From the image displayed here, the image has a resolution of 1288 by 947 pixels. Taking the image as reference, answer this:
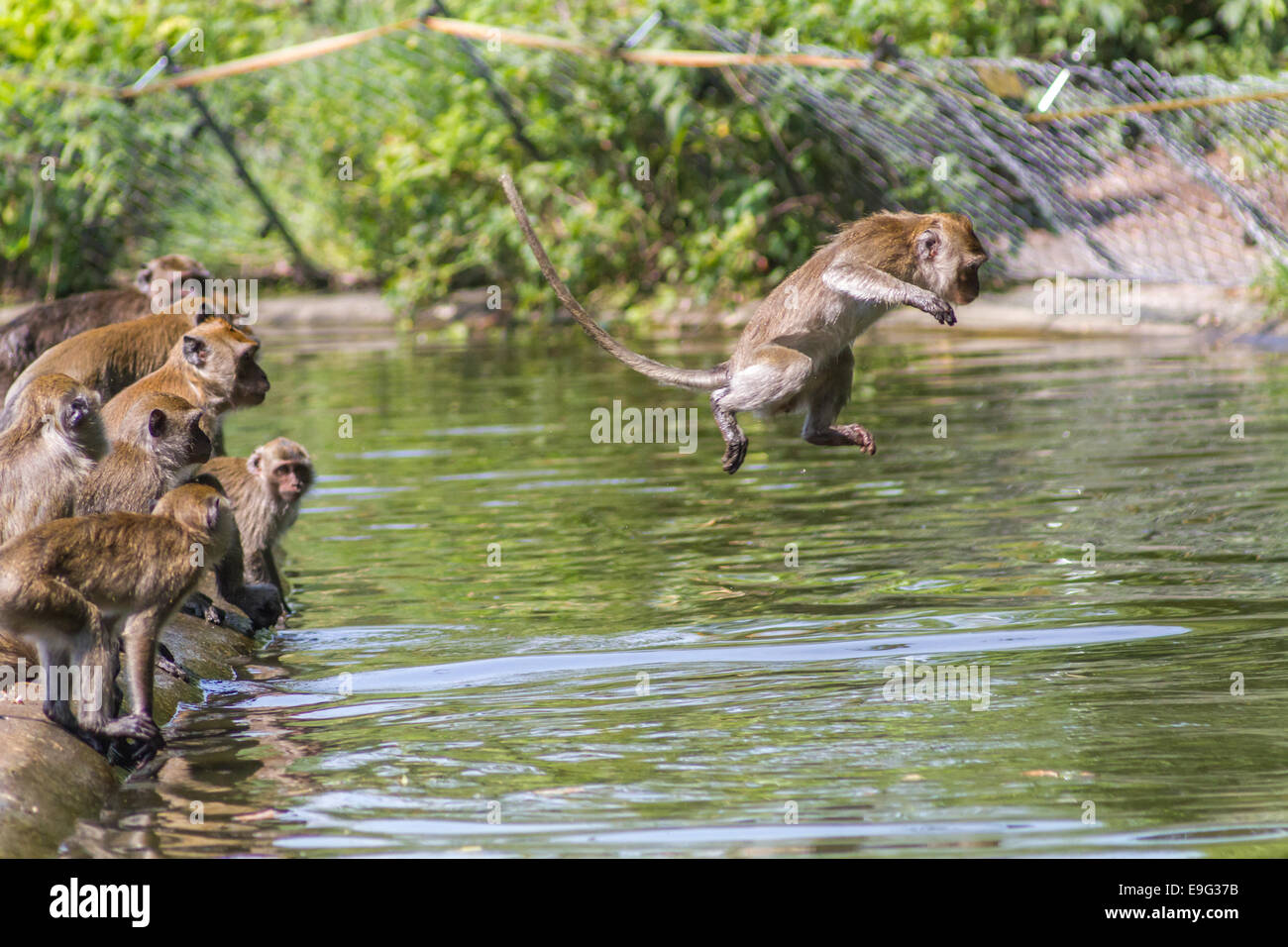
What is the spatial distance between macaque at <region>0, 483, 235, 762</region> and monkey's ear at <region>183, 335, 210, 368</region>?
1.78 m

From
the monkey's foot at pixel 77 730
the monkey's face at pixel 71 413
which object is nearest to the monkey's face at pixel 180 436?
the monkey's face at pixel 71 413

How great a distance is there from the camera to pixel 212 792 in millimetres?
5430

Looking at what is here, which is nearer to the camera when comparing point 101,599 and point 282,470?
point 101,599

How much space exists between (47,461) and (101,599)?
100 cm

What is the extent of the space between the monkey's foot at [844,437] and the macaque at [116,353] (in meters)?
2.85

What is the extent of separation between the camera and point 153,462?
6945mm

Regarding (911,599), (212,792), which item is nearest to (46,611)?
(212,792)

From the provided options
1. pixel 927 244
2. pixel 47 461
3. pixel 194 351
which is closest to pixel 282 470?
pixel 194 351

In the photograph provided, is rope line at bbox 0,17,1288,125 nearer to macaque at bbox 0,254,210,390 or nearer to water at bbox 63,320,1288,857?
water at bbox 63,320,1288,857

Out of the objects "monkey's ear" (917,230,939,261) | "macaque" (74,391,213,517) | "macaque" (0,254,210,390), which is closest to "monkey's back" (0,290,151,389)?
"macaque" (0,254,210,390)

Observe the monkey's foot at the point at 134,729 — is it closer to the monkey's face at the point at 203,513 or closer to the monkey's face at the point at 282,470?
the monkey's face at the point at 203,513

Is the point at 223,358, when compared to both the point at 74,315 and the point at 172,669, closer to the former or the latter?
the point at 172,669
